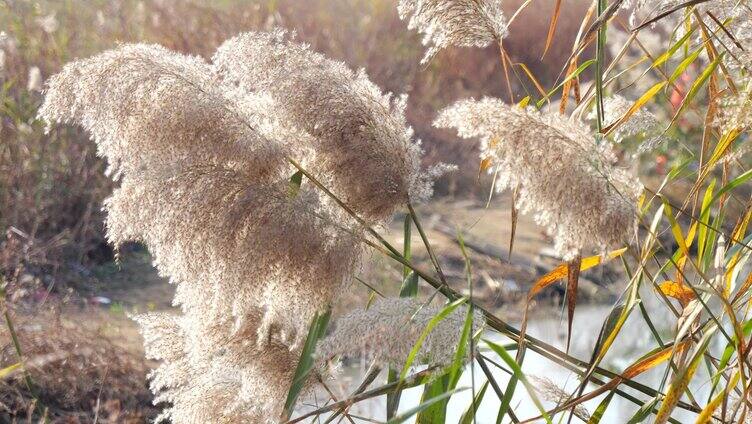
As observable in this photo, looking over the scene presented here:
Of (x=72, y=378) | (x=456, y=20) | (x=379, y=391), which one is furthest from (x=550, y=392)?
(x=72, y=378)

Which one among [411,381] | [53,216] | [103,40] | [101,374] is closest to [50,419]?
[101,374]

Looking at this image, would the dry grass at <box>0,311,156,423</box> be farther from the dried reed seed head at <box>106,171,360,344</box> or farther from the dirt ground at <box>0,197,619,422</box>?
the dried reed seed head at <box>106,171,360,344</box>

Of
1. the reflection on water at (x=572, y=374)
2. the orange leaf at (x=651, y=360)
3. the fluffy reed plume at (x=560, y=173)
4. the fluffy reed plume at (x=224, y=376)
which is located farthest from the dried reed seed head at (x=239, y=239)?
the reflection on water at (x=572, y=374)

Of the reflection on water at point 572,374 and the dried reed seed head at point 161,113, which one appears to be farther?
the reflection on water at point 572,374

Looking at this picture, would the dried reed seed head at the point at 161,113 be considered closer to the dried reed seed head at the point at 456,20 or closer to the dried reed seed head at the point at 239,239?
the dried reed seed head at the point at 239,239

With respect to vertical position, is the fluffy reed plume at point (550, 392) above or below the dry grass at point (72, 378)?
below

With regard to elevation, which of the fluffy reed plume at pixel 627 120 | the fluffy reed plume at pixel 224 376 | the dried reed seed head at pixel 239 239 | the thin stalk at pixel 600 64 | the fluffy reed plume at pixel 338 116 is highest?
the fluffy reed plume at pixel 627 120

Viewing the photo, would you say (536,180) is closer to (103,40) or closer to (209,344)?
(209,344)
